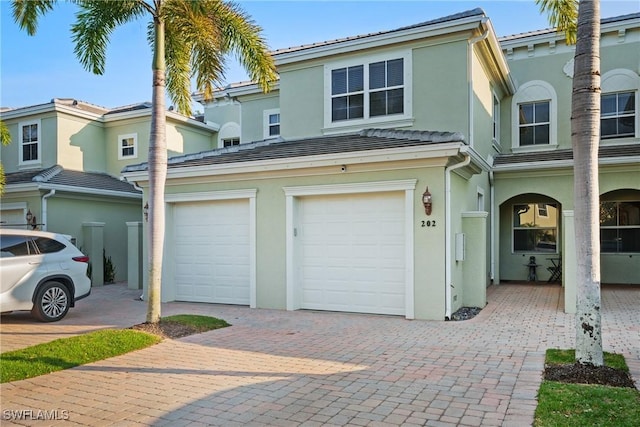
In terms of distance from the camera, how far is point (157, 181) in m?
8.45

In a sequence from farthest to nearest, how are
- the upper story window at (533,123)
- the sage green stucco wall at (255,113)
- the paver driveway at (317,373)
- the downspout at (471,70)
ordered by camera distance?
the sage green stucco wall at (255,113)
the upper story window at (533,123)
the downspout at (471,70)
the paver driveway at (317,373)

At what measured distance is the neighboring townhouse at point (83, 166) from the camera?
15.2 meters

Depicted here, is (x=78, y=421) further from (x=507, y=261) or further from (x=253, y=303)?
(x=507, y=261)

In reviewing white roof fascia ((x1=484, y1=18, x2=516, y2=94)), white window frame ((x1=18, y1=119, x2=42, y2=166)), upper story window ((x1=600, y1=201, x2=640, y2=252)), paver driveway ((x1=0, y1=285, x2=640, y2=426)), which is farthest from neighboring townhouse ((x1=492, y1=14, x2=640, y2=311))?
white window frame ((x1=18, y1=119, x2=42, y2=166))

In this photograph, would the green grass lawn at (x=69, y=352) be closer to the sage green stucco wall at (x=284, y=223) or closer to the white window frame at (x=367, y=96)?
the sage green stucco wall at (x=284, y=223)

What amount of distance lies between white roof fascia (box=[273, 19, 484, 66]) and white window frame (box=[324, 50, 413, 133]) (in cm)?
32

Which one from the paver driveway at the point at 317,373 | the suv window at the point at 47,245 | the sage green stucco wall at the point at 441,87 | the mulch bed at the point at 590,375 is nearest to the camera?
the paver driveway at the point at 317,373

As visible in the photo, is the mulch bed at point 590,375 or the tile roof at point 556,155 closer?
the mulch bed at point 590,375

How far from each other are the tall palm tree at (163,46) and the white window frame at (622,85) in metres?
11.1

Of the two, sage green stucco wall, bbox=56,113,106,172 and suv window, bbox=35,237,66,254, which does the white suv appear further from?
sage green stucco wall, bbox=56,113,106,172

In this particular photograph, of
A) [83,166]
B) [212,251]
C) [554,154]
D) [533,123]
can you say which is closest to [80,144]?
[83,166]

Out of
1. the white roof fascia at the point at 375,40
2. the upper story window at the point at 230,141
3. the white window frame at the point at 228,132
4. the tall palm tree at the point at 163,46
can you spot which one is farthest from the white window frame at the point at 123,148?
the tall palm tree at the point at 163,46

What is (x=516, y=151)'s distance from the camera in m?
15.6

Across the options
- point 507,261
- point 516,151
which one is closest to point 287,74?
point 516,151
